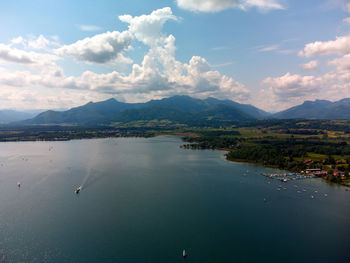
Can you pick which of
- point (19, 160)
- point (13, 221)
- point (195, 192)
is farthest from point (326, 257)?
point (19, 160)

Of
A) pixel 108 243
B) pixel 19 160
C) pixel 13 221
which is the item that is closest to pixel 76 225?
pixel 108 243

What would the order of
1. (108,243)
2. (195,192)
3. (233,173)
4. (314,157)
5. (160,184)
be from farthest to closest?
(314,157), (233,173), (160,184), (195,192), (108,243)

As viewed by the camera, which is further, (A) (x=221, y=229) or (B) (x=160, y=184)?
(B) (x=160, y=184)

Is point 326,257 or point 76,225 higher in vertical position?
point 76,225

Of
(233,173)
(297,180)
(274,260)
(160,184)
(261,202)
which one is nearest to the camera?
(274,260)

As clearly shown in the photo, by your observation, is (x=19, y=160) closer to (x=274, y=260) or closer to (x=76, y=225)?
(x=76, y=225)

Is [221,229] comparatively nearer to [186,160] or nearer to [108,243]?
[108,243]
